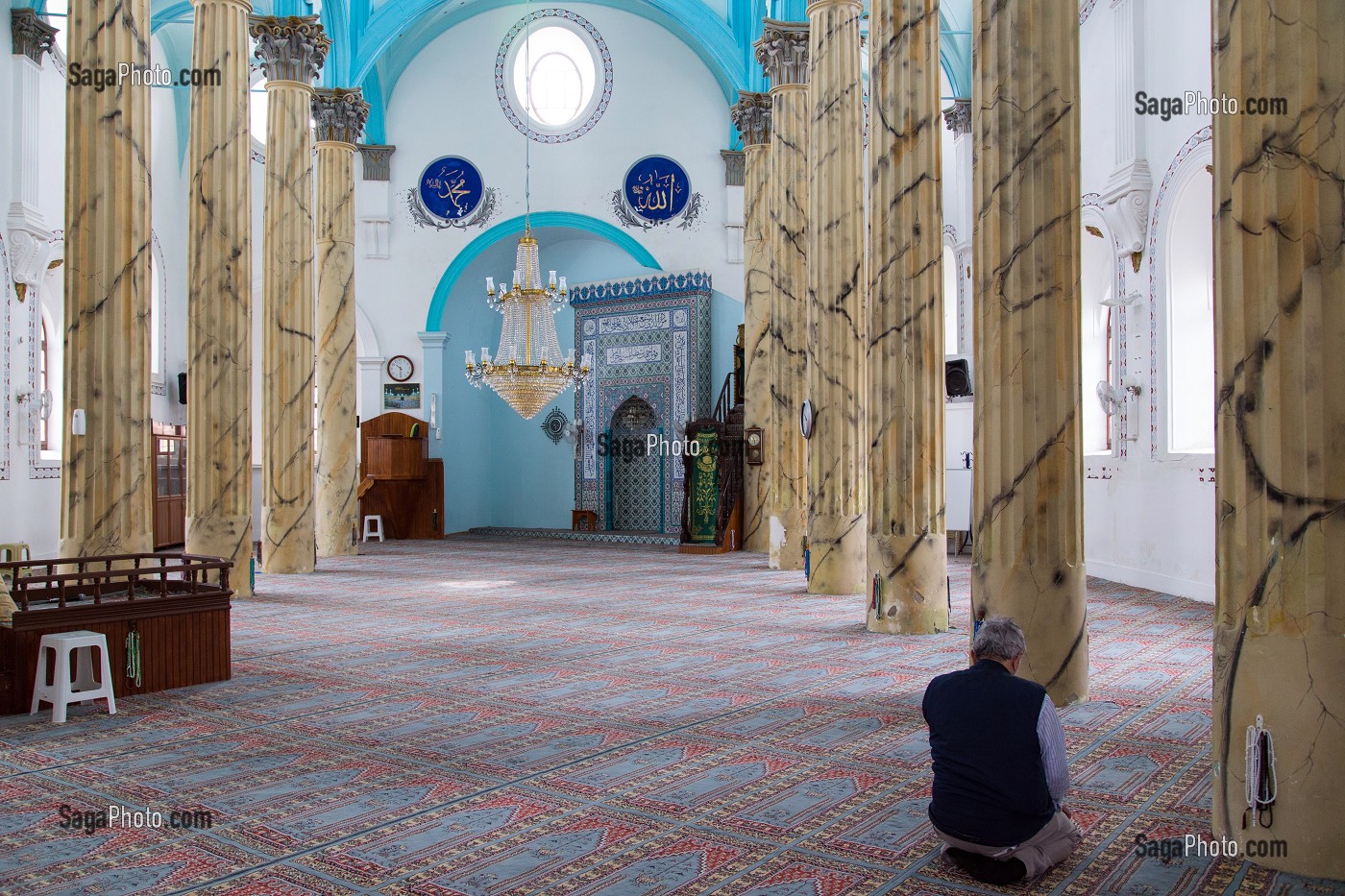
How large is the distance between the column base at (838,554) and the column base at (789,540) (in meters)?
2.15

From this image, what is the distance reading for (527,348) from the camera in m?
12.8

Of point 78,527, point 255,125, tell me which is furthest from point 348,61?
point 78,527

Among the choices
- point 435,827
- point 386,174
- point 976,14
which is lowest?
point 435,827

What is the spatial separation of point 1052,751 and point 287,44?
Result: 10.4 meters

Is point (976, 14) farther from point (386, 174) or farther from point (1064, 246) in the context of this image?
point (386, 174)

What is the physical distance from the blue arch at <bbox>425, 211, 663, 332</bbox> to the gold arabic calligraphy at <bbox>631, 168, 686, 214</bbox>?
49 centimetres

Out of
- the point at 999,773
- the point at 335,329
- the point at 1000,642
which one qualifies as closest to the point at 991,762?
the point at 999,773

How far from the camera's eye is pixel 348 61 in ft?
46.0

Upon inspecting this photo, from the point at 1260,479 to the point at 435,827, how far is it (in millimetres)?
2287

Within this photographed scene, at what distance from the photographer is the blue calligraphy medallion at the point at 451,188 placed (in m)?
16.0

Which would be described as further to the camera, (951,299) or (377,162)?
(377,162)

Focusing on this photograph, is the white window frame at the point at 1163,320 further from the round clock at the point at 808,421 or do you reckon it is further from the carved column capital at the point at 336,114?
the carved column capital at the point at 336,114

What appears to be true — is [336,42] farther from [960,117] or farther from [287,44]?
[960,117]

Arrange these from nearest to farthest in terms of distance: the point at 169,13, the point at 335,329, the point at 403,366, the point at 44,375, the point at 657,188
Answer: the point at 44,375 < the point at 335,329 < the point at 169,13 < the point at 657,188 < the point at 403,366
